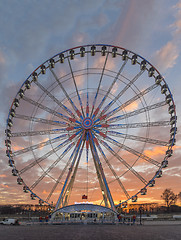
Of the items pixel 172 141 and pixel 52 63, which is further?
pixel 52 63

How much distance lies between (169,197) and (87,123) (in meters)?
66.0

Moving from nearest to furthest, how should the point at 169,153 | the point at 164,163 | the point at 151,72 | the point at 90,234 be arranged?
the point at 90,234 → the point at 164,163 → the point at 169,153 → the point at 151,72

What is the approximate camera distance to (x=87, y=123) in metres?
32.0

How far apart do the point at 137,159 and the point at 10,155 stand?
16958mm

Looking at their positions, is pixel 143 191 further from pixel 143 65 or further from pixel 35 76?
pixel 35 76

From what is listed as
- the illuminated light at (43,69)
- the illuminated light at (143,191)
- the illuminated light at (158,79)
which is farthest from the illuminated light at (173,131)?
the illuminated light at (43,69)

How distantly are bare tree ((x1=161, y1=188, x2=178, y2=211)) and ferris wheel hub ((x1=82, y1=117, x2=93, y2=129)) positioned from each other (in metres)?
65.8

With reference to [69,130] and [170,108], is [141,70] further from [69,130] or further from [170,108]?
[69,130]

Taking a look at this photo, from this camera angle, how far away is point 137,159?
101 feet

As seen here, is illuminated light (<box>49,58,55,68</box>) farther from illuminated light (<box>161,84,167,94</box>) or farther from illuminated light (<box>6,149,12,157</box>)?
illuminated light (<box>161,84,167,94</box>)

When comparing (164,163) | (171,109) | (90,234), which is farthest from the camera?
(171,109)

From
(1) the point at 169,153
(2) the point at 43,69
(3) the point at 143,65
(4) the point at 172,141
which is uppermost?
(3) the point at 143,65

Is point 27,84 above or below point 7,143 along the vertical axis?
above

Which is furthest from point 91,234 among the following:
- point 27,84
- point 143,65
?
point 143,65
